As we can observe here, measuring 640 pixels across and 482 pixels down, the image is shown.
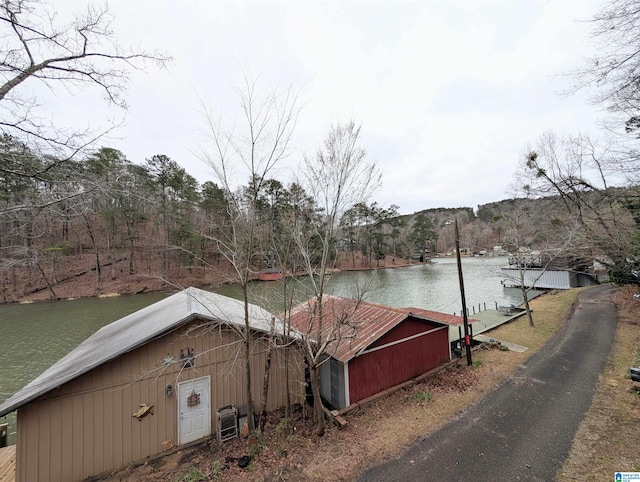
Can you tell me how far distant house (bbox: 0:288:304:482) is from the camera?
4492mm

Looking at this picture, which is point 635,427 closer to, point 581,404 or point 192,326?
point 581,404

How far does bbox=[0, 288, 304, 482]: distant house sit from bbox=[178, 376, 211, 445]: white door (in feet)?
0.07

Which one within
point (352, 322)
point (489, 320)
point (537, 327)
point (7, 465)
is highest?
point (352, 322)

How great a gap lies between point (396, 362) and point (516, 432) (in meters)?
2.87

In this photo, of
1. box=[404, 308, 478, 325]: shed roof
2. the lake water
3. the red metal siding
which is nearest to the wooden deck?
the lake water

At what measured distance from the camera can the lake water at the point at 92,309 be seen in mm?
8352

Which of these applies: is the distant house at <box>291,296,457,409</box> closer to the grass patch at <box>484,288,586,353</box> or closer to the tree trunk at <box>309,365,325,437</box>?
the tree trunk at <box>309,365,325,437</box>

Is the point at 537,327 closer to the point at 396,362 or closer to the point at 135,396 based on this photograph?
the point at 396,362

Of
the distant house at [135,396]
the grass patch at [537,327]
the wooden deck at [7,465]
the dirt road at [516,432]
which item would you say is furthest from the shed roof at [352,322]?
the wooden deck at [7,465]

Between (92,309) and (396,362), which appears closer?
(396,362)

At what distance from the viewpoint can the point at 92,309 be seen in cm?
1836

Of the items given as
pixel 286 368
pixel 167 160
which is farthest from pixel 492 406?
pixel 167 160

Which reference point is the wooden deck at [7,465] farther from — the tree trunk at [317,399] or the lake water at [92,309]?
the tree trunk at [317,399]

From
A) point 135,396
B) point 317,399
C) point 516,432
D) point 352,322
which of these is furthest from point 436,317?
point 135,396
